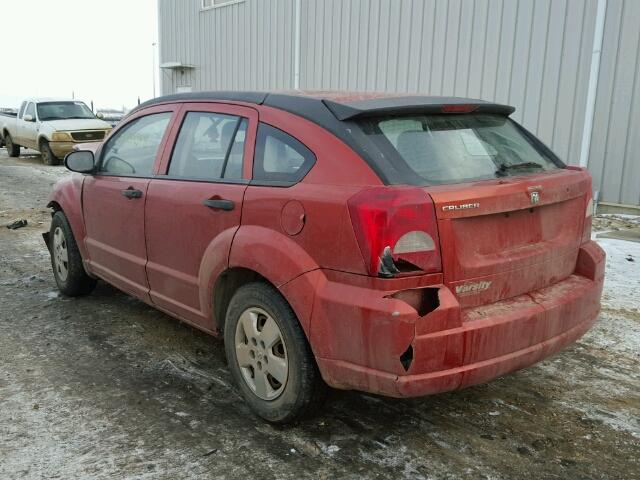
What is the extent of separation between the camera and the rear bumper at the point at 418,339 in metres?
2.51

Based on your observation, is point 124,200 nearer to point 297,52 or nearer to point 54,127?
point 297,52

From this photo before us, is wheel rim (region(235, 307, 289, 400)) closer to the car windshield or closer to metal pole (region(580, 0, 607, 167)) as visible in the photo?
metal pole (region(580, 0, 607, 167))

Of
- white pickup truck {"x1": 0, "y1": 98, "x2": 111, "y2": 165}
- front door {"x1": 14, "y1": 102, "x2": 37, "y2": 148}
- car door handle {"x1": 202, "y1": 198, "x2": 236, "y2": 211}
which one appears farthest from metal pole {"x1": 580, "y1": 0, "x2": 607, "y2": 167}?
A: front door {"x1": 14, "y1": 102, "x2": 37, "y2": 148}

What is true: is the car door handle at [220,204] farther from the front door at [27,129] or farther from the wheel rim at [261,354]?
the front door at [27,129]

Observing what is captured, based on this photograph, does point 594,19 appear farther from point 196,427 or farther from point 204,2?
point 204,2

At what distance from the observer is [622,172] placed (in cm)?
855

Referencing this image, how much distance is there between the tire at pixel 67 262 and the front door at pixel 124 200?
1.04ft

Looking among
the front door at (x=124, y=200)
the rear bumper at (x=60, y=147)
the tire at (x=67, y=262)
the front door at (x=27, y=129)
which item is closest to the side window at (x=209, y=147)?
the front door at (x=124, y=200)

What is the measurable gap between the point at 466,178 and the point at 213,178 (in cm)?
143

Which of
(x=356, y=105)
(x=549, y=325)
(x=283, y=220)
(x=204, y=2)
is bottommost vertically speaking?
(x=549, y=325)

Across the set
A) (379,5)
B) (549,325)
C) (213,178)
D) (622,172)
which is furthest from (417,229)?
(379,5)

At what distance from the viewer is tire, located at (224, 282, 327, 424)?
9.46ft

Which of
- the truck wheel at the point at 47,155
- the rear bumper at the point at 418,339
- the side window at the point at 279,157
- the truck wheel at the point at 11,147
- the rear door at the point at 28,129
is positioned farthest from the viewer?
the truck wheel at the point at 11,147

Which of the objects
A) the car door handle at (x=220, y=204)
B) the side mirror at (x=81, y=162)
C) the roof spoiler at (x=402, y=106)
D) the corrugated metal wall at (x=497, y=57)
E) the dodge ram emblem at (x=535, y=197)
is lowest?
the car door handle at (x=220, y=204)
